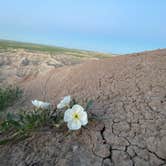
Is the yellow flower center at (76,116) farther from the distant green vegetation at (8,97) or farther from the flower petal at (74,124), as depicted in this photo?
the distant green vegetation at (8,97)

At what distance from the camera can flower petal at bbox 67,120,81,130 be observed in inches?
88.4

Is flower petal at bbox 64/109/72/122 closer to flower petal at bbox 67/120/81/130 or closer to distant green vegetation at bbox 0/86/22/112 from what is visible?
flower petal at bbox 67/120/81/130

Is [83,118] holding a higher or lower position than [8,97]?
higher

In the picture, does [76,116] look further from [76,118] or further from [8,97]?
[8,97]

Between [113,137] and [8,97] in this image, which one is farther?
[8,97]

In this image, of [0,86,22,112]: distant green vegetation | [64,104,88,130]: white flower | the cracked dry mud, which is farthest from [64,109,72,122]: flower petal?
[0,86,22,112]: distant green vegetation

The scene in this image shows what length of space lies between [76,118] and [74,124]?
2.1 inches

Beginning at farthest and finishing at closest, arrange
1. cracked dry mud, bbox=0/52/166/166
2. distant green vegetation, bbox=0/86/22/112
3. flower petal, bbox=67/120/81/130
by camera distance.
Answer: distant green vegetation, bbox=0/86/22/112, flower petal, bbox=67/120/81/130, cracked dry mud, bbox=0/52/166/166

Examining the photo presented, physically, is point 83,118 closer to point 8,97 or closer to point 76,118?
point 76,118

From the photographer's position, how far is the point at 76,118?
2270 millimetres

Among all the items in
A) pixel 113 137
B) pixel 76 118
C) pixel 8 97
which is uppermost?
pixel 76 118

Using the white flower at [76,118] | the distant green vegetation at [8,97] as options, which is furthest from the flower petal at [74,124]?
the distant green vegetation at [8,97]

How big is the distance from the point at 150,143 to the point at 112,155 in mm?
323

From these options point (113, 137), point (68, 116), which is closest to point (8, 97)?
point (68, 116)
